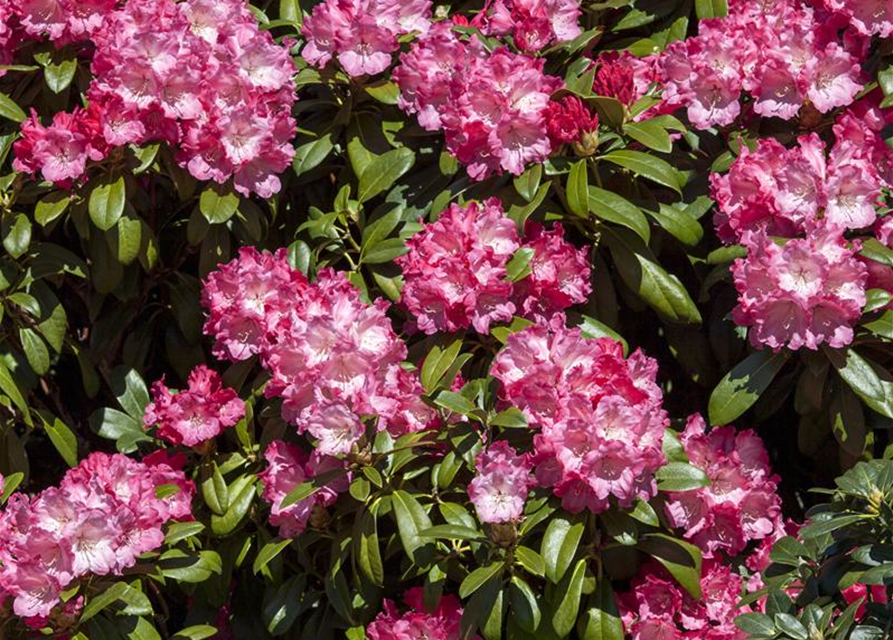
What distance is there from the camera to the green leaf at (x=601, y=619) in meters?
2.84

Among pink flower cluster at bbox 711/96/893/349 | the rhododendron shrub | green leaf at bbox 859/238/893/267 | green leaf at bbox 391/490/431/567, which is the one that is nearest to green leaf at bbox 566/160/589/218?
the rhododendron shrub

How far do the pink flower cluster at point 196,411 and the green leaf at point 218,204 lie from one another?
0.29m

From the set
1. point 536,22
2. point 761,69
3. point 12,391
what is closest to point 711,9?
point 761,69

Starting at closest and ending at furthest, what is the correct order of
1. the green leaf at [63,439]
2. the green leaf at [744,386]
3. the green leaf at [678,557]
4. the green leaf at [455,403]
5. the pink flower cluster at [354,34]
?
1. the green leaf at [455,403]
2. the green leaf at [678,557]
3. the green leaf at [744,386]
4. the pink flower cluster at [354,34]
5. the green leaf at [63,439]

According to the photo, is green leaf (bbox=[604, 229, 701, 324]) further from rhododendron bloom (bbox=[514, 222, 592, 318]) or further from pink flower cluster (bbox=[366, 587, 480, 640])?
pink flower cluster (bbox=[366, 587, 480, 640])

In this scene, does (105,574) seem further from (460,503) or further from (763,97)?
(763,97)

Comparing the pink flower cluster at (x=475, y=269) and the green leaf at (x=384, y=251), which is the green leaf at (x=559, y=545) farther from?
the green leaf at (x=384, y=251)

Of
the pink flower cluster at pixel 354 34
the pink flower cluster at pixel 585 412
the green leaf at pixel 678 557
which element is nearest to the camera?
the pink flower cluster at pixel 585 412

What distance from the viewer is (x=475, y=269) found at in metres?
2.84

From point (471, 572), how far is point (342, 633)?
64 centimetres

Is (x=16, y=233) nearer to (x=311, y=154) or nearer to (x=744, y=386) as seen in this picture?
(x=311, y=154)

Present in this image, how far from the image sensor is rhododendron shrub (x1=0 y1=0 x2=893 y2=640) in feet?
8.98

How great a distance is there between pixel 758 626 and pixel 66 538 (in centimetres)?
111

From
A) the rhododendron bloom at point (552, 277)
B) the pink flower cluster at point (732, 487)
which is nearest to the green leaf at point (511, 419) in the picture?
the rhododendron bloom at point (552, 277)
